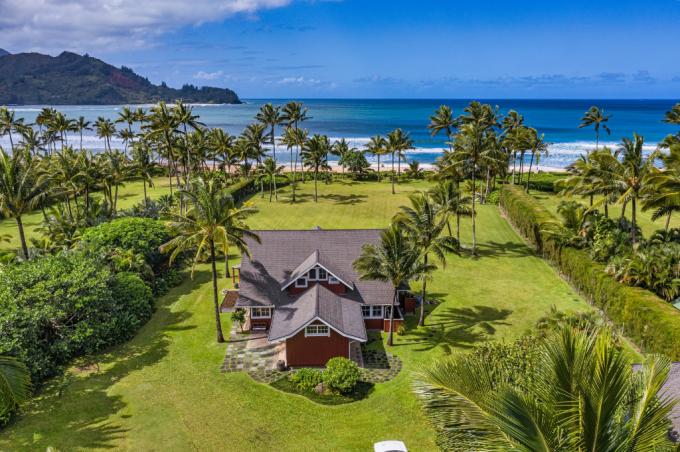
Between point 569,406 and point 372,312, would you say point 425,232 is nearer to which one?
point 372,312

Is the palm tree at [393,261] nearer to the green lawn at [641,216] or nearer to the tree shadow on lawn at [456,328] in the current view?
the tree shadow on lawn at [456,328]

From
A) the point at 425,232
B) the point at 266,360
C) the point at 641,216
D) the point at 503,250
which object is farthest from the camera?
the point at 641,216

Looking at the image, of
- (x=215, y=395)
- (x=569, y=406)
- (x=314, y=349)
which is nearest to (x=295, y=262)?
(x=314, y=349)

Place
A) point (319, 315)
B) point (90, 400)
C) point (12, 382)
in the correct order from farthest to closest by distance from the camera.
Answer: point (319, 315) → point (90, 400) → point (12, 382)

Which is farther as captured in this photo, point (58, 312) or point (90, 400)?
point (58, 312)

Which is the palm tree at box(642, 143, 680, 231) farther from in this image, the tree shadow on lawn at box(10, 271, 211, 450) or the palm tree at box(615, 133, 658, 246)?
the tree shadow on lawn at box(10, 271, 211, 450)

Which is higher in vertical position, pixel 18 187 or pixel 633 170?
pixel 633 170

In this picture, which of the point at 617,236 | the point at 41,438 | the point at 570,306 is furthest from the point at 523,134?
the point at 41,438
